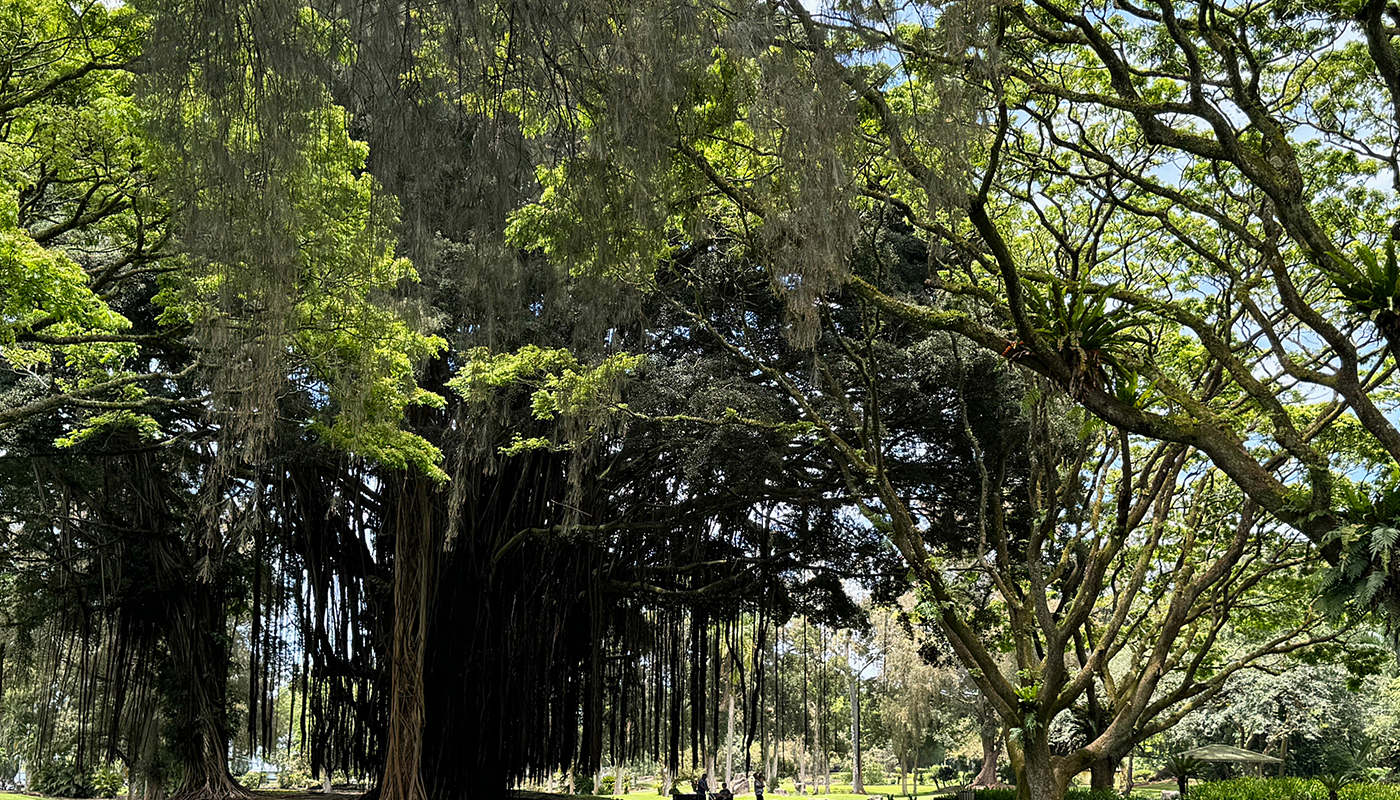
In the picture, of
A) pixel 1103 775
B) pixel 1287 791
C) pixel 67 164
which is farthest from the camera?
pixel 1287 791

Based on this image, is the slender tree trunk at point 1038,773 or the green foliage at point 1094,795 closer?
the slender tree trunk at point 1038,773

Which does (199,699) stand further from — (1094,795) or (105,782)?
(1094,795)

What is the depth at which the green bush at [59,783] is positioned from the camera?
49.3 feet

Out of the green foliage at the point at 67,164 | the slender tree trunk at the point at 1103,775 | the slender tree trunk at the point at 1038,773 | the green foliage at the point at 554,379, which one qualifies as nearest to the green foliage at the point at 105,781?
the green foliage at the point at 554,379

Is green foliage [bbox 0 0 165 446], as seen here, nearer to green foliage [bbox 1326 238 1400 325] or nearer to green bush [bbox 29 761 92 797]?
green foliage [bbox 1326 238 1400 325]

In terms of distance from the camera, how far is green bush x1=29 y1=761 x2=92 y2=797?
15.0 meters

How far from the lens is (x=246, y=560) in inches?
488

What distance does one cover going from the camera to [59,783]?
15.2m

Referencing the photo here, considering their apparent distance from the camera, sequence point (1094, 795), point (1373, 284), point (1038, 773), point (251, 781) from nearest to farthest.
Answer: point (1373, 284)
point (1038, 773)
point (1094, 795)
point (251, 781)

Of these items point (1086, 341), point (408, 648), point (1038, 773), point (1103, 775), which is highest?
point (1086, 341)

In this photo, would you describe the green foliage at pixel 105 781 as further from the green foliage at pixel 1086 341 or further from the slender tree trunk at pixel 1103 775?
the green foliage at pixel 1086 341

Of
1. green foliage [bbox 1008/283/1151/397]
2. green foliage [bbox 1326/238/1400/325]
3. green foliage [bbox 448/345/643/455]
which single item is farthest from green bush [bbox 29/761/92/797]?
green foliage [bbox 1326/238/1400/325]

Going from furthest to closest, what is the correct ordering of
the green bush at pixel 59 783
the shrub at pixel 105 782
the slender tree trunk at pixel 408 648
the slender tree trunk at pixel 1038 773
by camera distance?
the shrub at pixel 105 782, the green bush at pixel 59 783, the slender tree trunk at pixel 408 648, the slender tree trunk at pixel 1038 773

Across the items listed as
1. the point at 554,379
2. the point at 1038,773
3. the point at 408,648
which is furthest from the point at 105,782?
the point at 1038,773
